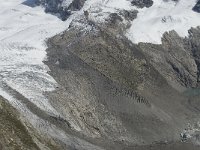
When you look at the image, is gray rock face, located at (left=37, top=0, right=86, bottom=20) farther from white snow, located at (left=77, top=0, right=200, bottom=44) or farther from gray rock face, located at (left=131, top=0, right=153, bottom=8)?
gray rock face, located at (left=131, top=0, right=153, bottom=8)

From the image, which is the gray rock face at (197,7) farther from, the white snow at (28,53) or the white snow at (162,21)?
the white snow at (28,53)

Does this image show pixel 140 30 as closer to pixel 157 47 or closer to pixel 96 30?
pixel 157 47

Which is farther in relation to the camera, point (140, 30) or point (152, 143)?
point (140, 30)

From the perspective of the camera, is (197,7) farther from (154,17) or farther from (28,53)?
(28,53)

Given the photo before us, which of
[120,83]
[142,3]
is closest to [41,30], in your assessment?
[142,3]

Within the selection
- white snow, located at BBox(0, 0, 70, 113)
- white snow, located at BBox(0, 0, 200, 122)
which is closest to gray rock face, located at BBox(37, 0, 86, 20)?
white snow, located at BBox(0, 0, 200, 122)

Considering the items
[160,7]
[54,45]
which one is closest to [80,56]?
[54,45]
